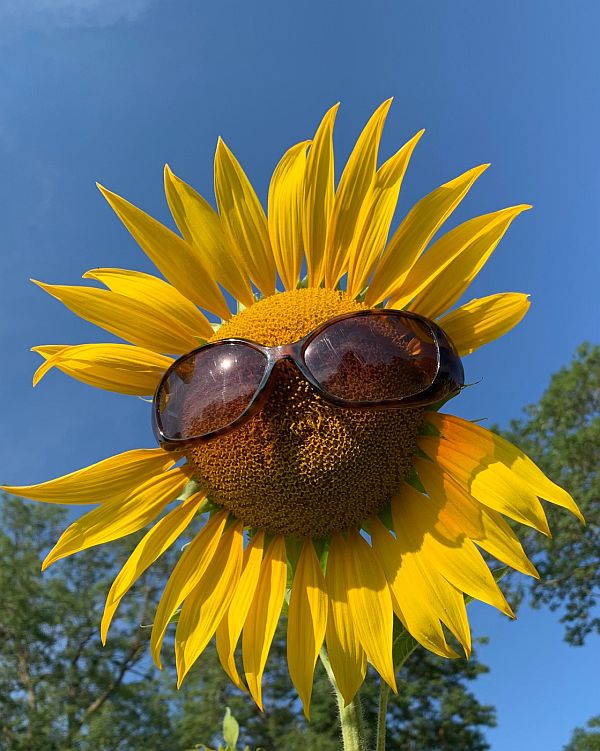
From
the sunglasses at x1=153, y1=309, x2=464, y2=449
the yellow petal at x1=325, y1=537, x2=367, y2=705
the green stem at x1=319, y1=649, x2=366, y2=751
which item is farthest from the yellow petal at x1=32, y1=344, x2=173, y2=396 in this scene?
the green stem at x1=319, y1=649, x2=366, y2=751

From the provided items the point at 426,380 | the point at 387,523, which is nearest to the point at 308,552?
the point at 387,523

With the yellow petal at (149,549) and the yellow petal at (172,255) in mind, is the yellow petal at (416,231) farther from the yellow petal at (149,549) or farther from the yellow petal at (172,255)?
the yellow petal at (149,549)

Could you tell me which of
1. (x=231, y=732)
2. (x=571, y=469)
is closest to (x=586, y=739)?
(x=571, y=469)

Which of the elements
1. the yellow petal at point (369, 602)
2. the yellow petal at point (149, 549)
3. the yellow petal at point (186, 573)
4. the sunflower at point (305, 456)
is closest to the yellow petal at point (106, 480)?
the sunflower at point (305, 456)

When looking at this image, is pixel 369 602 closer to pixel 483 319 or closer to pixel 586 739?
pixel 483 319

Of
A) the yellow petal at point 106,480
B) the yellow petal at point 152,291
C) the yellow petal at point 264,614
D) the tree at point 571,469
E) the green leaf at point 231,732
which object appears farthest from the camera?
the tree at point 571,469

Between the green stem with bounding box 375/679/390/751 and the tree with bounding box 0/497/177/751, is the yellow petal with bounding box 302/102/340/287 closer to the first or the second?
the green stem with bounding box 375/679/390/751

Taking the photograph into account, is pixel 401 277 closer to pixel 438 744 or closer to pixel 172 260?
pixel 172 260
